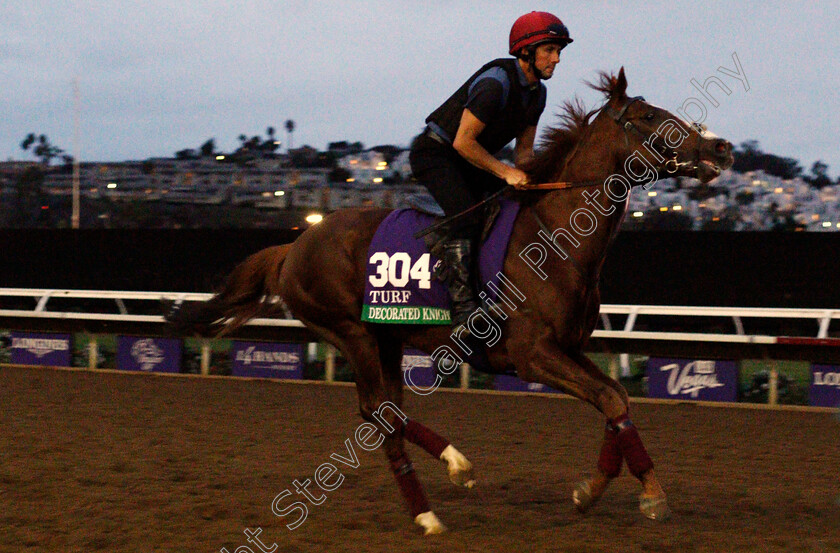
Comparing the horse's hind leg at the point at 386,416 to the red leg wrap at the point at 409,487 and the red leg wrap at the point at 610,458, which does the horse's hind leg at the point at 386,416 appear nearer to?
the red leg wrap at the point at 409,487

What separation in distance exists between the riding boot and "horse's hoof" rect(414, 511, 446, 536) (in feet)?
2.99

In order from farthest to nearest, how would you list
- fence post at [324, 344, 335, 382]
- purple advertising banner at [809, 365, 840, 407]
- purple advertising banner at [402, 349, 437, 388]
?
fence post at [324, 344, 335, 382]
purple advertising banner at [402, 349, 437, 388]
purple advertising banner at [809, 365, 840, 407]

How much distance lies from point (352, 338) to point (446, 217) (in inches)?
36.5

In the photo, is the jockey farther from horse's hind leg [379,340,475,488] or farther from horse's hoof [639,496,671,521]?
horse's hoof [639,496,671,521]

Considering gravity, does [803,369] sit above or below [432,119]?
below

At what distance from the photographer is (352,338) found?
5.10 metres

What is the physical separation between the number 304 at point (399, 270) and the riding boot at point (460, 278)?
0.60 ft

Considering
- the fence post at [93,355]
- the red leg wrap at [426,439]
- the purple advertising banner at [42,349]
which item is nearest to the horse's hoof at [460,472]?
the red leg wrap at [426,439]

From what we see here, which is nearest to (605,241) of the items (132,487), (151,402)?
(132,487)

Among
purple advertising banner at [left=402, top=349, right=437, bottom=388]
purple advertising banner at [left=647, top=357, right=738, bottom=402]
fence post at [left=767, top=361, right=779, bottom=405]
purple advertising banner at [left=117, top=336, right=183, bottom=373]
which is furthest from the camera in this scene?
purple advertising banner at [left=117, top=336, right=183, bottom=373]

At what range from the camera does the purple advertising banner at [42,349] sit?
11.8m

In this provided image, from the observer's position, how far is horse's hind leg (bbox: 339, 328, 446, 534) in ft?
14.4

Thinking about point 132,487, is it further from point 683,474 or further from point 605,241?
point 683,474

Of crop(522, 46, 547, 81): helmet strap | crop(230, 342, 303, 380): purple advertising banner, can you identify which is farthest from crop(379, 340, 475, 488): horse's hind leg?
crop(230, 342, 303, 380): purple advertising banner
